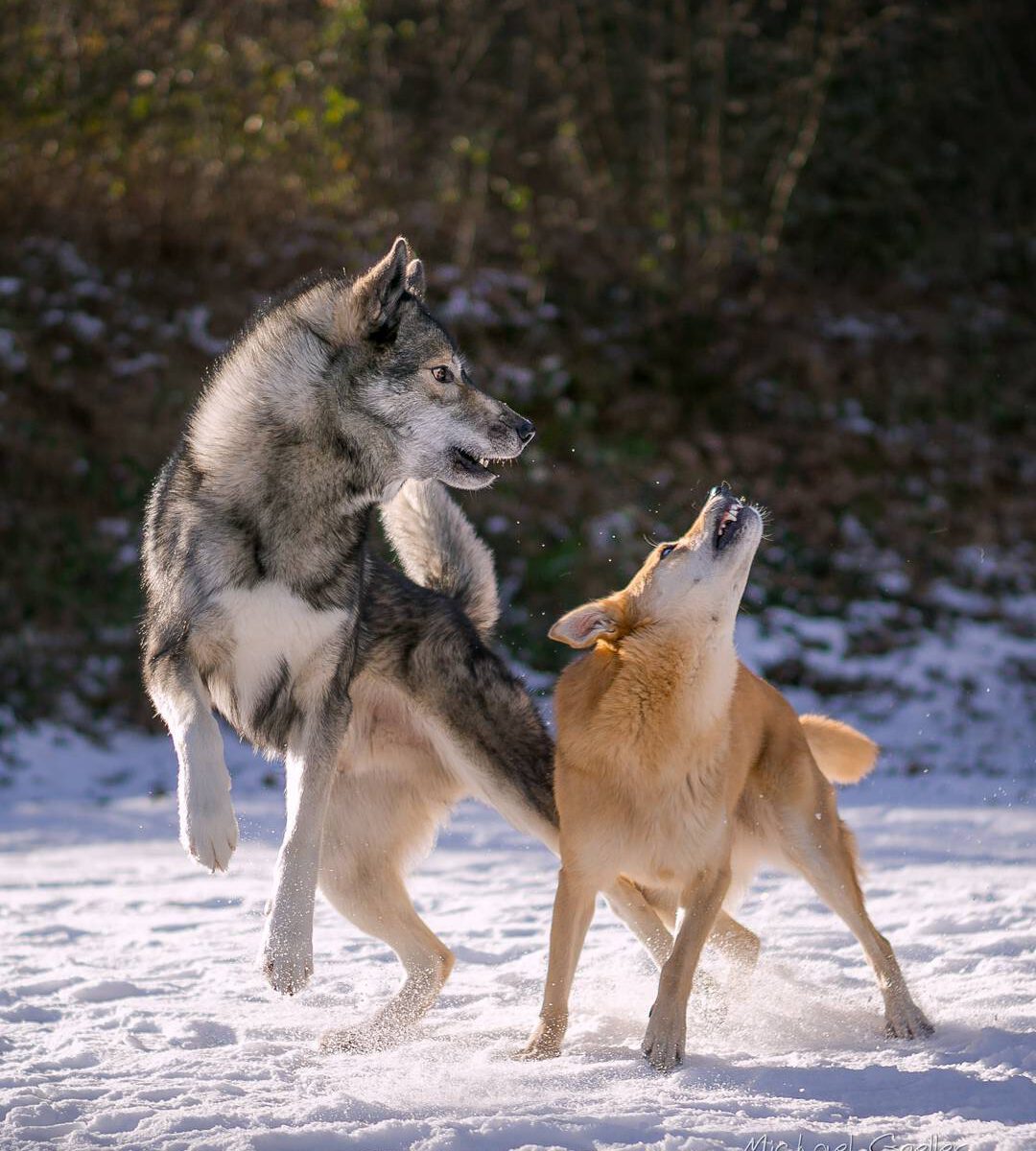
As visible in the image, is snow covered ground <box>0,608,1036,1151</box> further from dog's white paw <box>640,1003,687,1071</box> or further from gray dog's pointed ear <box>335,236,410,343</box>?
gray dog's pointed ear <box>335,236,410,343</box>

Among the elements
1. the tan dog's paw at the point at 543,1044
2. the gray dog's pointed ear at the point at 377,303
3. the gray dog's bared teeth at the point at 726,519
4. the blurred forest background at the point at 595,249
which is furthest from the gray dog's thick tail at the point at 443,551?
the blurred forest background at the point at 595,249

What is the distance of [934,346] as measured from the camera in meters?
13.8

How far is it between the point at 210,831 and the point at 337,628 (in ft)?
2.21

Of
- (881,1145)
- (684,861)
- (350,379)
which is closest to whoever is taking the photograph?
(881,1145)

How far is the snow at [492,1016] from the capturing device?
129 inches

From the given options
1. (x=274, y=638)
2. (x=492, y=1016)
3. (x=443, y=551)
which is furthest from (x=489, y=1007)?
(x=443, y=551)

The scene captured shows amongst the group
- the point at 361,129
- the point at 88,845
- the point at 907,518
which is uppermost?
the point at 361,129

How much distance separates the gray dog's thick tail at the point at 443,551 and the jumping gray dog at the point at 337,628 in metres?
0.20

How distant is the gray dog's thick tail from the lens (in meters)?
5.04

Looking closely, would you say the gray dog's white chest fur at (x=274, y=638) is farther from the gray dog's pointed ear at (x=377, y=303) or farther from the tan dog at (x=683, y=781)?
the gray dog's pointed ear at (x=377, y=303)

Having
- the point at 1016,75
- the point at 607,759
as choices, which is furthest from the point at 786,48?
the point at 607,759

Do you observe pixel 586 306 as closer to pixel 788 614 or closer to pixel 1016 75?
pixel 788 614

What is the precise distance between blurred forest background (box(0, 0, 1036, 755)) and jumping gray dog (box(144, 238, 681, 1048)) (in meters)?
5.53

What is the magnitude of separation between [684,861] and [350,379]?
67.1 inches
